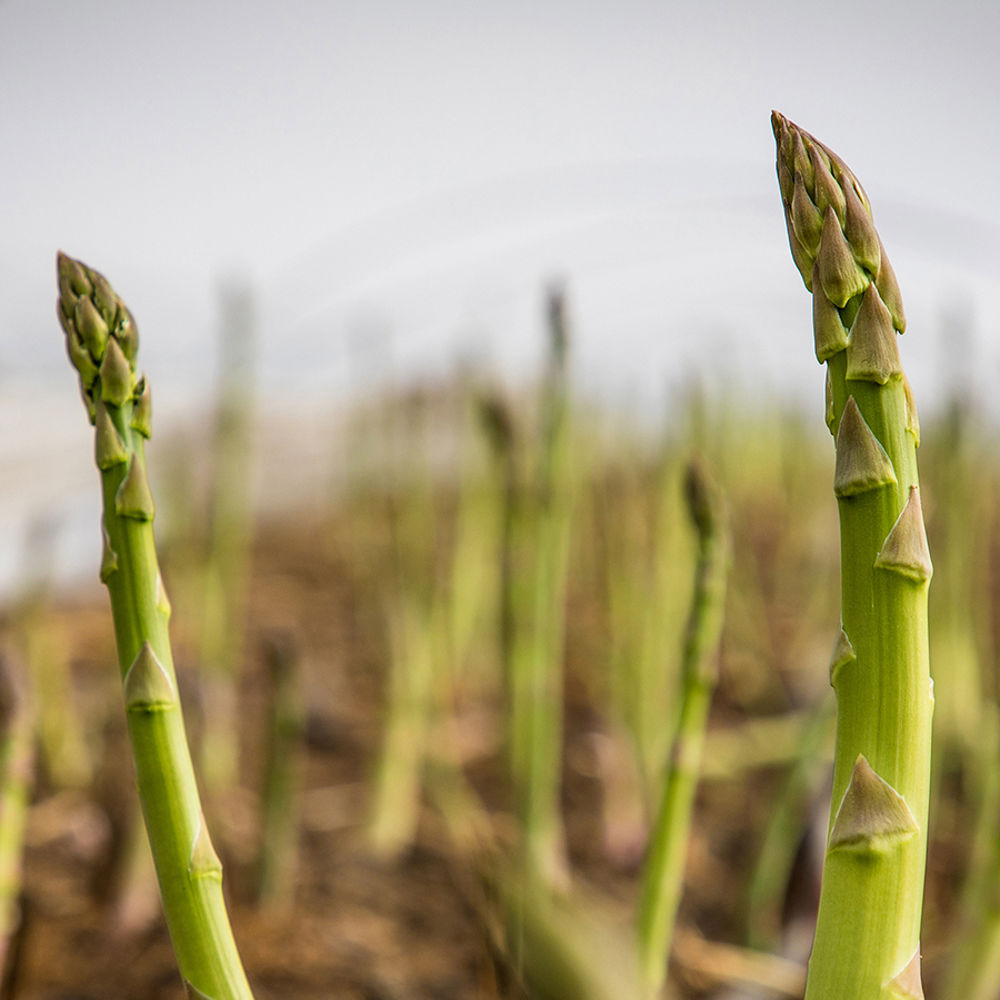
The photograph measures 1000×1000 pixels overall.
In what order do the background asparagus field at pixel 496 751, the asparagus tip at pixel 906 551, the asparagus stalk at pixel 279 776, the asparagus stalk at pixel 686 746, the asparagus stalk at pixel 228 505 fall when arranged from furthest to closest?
the asparagus stalk at pixel 228 505 → the asparagus stalk at pixel 279 776 → the background asparagus field at pixel 496 751 → the asparagus stalk at pixel 686 746 → the asparagus tip at pixel 906 551

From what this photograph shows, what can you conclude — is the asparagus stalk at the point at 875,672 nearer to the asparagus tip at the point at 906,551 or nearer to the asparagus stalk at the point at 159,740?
the asparagus tip at the point at 906,551

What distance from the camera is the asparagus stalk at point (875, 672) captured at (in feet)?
1.00

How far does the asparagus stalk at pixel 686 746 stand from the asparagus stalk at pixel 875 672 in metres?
0.20

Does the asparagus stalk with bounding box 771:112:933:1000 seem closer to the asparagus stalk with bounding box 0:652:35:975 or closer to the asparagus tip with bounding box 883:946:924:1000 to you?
the asparagus tip with bounding box 883:946:924:1000

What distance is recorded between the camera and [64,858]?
38.0 inches

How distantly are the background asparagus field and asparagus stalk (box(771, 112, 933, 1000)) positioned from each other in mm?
85

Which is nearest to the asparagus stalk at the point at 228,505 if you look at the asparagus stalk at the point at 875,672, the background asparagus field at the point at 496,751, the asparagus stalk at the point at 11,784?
the background asparagus field at the point at 496,751

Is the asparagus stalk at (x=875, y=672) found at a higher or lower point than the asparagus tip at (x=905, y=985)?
higher

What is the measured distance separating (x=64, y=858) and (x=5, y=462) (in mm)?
1008

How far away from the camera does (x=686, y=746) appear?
51 cm

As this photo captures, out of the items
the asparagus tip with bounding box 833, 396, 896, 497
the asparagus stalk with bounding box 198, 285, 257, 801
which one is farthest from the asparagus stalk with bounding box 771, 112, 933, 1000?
the asparagus stalk with bounding box 198, 285, 257, 801

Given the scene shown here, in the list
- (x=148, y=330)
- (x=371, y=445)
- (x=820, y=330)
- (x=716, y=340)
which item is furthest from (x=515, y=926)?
(x=148, y=330)

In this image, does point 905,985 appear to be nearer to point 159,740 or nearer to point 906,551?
point 906,551

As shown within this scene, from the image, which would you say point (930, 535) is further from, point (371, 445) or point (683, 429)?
point (371, 445)
